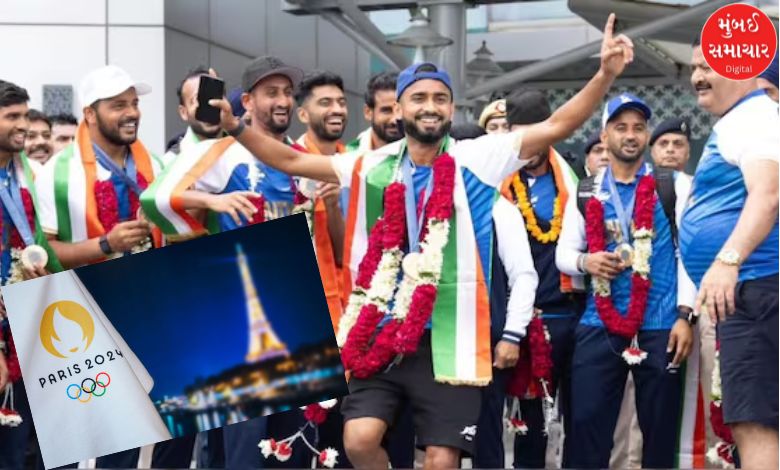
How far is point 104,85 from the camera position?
7312 millimetres

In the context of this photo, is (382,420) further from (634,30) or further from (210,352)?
(634,30)

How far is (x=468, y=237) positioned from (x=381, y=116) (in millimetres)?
1917

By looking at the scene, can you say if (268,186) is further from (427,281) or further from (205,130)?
(427,281)

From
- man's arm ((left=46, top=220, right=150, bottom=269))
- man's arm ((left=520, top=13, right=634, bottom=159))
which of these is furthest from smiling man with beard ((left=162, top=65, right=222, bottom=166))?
man's arm ((left=520, top=13, right=634, bottom=159))

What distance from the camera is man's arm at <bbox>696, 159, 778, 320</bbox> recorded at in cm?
529

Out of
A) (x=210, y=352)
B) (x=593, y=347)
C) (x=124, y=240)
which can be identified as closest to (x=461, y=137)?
(x=593, y=347)

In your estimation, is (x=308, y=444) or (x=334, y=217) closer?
(x=308, y=444)

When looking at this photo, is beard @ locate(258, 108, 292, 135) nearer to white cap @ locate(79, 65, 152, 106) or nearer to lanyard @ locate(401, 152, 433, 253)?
white cap @ locate(79, 65, 152, 106)

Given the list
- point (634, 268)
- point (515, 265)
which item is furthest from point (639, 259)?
point (515, 265)

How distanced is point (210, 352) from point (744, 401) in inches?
102

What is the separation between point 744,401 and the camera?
553 centimetres

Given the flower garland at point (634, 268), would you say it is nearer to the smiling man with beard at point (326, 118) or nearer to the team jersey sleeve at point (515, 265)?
the team jersey sleeve at point (515, 265)

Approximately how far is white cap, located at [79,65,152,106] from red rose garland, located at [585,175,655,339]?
238 cm

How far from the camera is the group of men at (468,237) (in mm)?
5734
